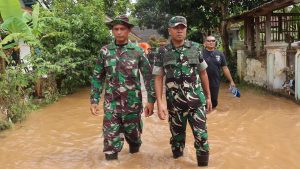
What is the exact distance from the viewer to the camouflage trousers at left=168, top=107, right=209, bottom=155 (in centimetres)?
480

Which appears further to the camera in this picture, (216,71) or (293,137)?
(216,71)

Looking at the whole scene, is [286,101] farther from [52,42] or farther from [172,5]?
[172,5]

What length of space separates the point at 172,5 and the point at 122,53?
12.6 metres

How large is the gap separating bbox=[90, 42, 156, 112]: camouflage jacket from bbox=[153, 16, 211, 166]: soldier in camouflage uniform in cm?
31

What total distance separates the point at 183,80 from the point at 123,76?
81 centimetres

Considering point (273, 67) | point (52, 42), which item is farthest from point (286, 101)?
point (52, 42)

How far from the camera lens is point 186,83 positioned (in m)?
4.81

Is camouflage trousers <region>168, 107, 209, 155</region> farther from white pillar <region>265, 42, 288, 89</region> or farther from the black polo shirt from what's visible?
white pillar <region>265, 42, 288, 89</region>

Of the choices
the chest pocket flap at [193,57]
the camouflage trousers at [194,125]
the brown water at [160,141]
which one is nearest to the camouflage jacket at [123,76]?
the camouflage trousers at [194,125]

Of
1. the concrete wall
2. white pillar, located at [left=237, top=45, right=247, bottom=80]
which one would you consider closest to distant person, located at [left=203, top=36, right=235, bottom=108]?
the concrete wall

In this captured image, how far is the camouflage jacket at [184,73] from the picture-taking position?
4789 mm

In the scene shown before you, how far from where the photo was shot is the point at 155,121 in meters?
8.50

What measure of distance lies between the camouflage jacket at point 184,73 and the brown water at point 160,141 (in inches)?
A: 35.0

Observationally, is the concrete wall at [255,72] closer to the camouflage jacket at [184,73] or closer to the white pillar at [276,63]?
the white pillar at [276,63]
